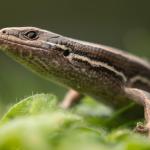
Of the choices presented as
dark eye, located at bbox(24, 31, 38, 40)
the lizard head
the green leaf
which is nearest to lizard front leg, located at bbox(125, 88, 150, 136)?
the lizard head

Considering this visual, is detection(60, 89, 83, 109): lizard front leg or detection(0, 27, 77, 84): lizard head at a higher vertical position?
detection(60, 89, 83, 109): lizard front leg

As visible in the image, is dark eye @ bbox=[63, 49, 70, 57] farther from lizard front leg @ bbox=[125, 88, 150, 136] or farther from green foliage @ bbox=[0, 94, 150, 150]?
green foliage @ bbox=[0, 94, 150, 150]

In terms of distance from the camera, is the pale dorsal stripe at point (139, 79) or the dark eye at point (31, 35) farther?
the pale dorsal stripe at point (139, 79)

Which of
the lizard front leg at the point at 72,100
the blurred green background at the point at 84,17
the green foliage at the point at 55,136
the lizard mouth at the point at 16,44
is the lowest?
the green foliage at the point at 55,136

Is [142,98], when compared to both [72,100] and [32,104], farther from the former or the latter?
[32,104]

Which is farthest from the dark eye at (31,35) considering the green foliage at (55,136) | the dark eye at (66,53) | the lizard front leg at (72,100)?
the green foliage at (55,136)

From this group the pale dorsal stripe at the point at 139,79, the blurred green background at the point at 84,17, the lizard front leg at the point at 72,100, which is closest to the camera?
the pale dorsal stripe at the point at 139,79

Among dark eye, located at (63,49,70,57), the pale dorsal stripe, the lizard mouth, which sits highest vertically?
the pale dorsal stripe

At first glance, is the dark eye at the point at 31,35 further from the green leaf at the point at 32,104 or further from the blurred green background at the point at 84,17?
the blurred green background at the point at 84,17

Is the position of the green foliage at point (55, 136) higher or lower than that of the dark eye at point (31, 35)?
lower

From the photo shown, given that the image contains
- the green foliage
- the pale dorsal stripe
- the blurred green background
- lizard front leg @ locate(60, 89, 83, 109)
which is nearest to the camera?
the green foliage
